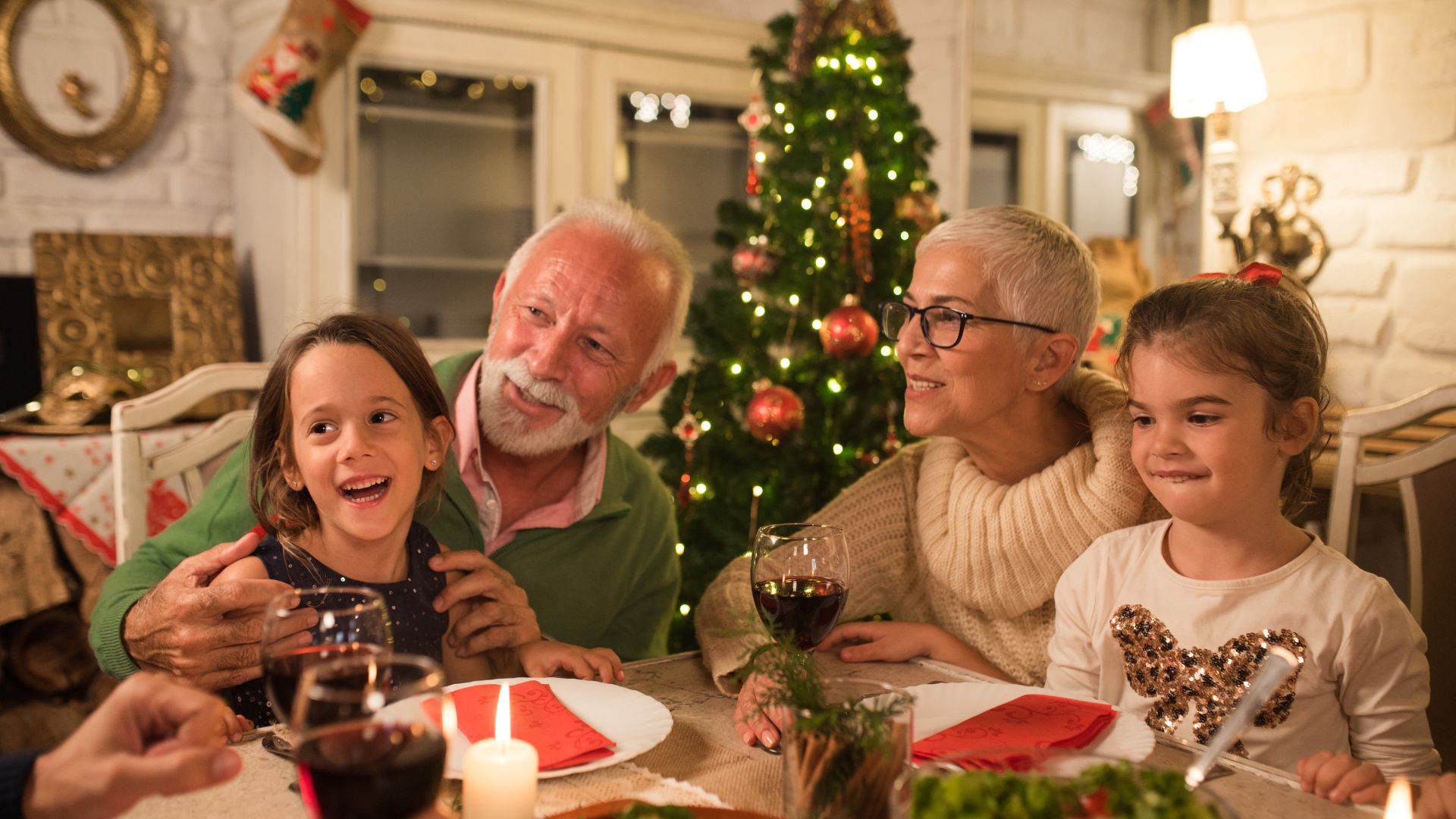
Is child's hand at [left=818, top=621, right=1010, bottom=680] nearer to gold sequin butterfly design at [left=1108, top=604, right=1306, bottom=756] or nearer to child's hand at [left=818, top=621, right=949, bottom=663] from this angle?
child's hand at [left=818, top=621, right=949, bottom=663]

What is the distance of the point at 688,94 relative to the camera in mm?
3883

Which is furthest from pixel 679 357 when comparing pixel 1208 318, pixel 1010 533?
pixel 1208 318

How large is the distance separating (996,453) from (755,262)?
4.13 ft

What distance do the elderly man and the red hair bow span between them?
0.89 metres

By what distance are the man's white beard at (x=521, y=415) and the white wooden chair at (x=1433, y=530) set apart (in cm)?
132

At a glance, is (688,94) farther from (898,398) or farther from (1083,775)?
(1083,775)

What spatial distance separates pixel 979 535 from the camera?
1.59 m

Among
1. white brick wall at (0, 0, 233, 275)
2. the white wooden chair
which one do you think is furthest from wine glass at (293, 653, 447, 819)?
white brick wall at (0, 0, 233, 275)

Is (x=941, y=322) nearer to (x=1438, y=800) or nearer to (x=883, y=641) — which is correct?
(x=883, y=641)

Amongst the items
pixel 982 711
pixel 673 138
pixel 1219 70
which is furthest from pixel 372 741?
pixel 673 138

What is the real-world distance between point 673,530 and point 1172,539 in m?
0.90

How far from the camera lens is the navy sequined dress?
1.39 m

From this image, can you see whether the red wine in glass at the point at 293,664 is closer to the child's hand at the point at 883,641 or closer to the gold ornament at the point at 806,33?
the child's hand at the point at 883,641

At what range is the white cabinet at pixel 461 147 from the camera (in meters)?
3.28
